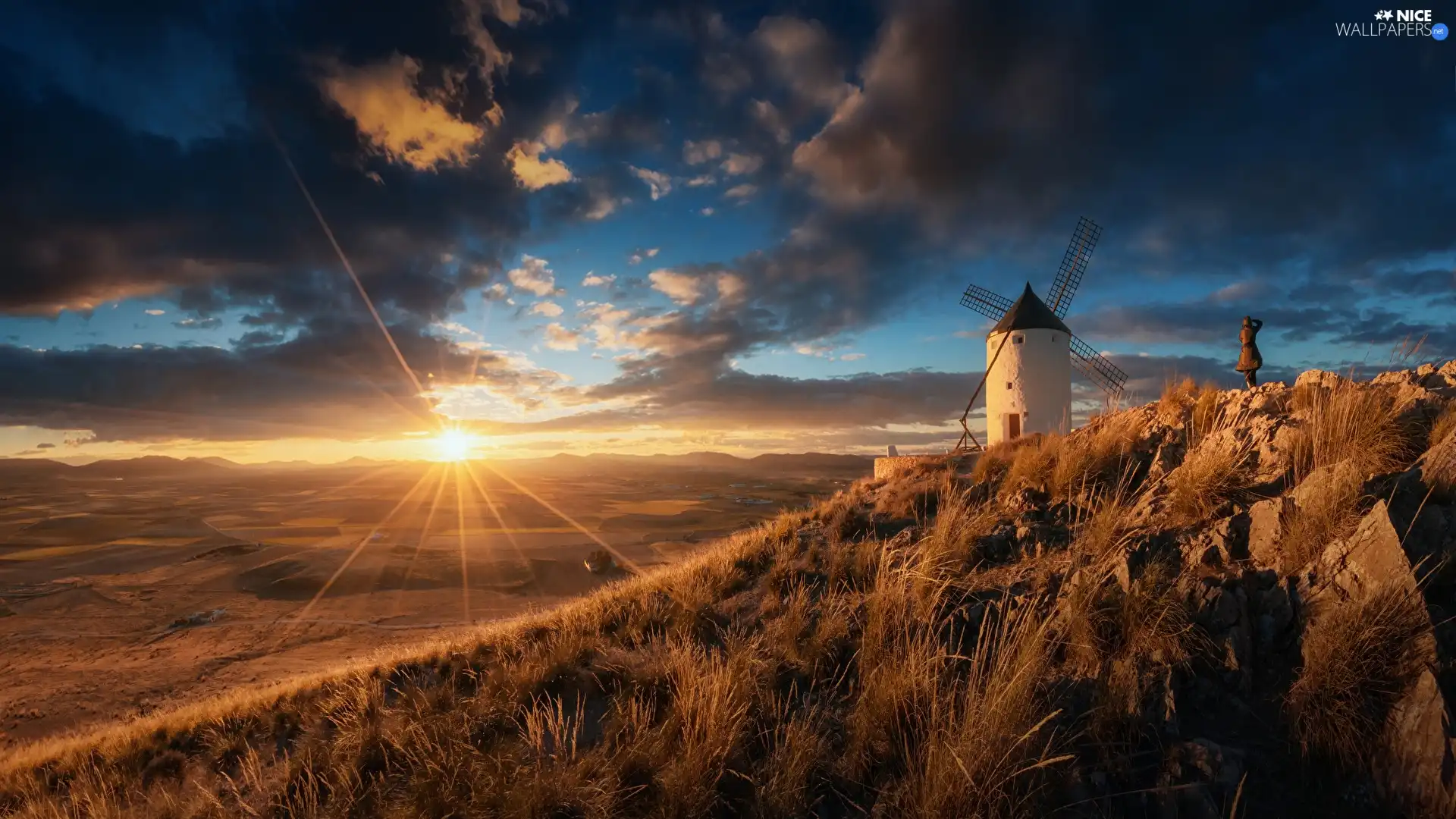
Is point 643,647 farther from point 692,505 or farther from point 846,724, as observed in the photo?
point 692,505

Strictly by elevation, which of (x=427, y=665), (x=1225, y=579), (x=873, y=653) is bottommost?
(x=427, y=665)

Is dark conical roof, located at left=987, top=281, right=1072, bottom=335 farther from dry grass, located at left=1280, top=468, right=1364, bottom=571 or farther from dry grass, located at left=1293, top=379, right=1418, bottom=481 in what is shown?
dry grass, located at left=1280, top=468, right=1364, bottom=571

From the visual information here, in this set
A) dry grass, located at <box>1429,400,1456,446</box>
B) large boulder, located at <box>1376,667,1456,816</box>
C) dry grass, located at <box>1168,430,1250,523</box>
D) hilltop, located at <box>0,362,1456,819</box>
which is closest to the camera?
large boulder, located at <box>1376,667,1456,816</box>

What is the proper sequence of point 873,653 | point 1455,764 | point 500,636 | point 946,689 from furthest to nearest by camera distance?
point 500,636 < point 873,653 < point 946,689 < point 1455,764

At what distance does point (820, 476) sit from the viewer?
524 ft

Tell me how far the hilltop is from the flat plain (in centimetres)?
937

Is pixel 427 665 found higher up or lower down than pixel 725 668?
lower down

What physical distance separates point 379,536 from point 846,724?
71678 millimetres

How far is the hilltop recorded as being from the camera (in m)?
3.34

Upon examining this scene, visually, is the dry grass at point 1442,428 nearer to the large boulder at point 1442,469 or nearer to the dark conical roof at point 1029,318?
the large boulder at point 1442,469

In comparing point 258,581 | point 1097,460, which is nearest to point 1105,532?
point 1097,460

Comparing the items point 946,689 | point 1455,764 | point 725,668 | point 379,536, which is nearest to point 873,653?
point 946,689

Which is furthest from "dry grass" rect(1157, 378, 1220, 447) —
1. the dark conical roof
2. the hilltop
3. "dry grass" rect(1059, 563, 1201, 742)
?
the dark conical roof

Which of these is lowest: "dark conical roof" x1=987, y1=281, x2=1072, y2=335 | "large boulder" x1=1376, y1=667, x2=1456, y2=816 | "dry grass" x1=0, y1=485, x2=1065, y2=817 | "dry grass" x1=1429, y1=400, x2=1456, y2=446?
"dry grass" x1=0, y1=485, x2=1065, y2=817
